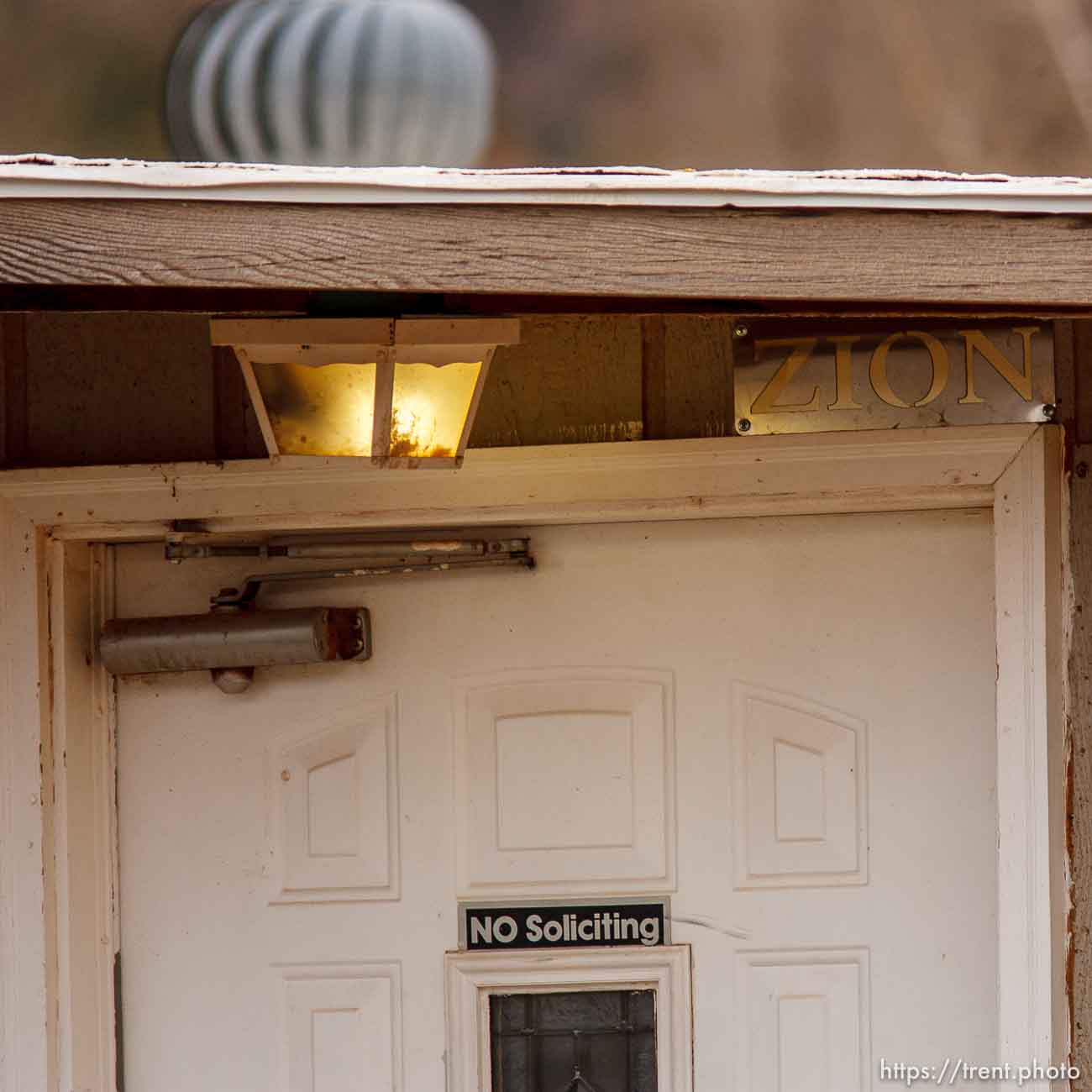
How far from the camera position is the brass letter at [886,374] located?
2.07 meters

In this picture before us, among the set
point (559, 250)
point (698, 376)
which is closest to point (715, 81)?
point (698, 376)

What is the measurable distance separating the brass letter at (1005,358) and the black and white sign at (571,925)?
1.06 m

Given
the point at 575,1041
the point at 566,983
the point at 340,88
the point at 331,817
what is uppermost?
the point at 340,88

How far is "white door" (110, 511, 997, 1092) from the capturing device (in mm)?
2264

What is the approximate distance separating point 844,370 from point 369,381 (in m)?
0.83

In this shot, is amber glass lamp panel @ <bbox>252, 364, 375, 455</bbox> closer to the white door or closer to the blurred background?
the white door

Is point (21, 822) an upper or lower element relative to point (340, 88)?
lower

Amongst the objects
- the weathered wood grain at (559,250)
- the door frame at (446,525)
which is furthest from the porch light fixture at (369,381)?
the door frame at (446,525)

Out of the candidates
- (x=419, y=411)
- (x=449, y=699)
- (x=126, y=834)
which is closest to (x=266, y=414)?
(x=419, y=411)

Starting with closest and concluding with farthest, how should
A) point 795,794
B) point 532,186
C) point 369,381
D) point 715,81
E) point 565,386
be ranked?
1. point 532,186
2. point 369,381
3. point 565,386
4. point 795,794
5. point 715,81

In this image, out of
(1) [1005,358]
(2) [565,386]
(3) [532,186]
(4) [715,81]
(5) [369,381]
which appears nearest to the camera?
(3) [532,186]

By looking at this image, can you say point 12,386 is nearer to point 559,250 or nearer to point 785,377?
point 559,250

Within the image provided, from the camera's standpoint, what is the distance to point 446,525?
2248 millimetres

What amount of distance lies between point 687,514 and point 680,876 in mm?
643
